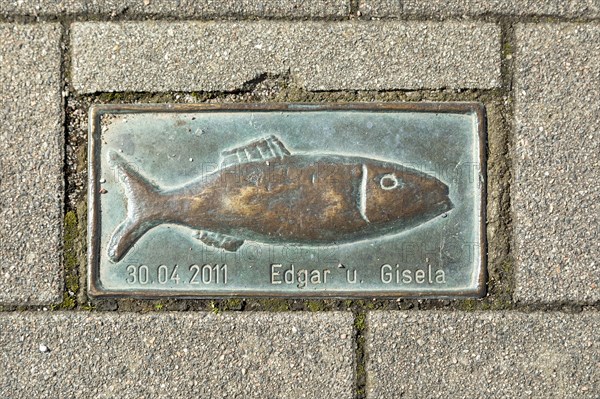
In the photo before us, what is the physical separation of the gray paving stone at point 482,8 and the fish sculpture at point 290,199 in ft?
1.70

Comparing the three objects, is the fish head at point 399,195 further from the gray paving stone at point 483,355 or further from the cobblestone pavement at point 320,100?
the gray paving stone at point 483,355

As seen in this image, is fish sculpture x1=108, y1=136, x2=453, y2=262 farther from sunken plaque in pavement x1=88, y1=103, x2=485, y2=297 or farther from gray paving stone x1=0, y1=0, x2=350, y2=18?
gray paving stone x1=0, y1=0, x2=350, y2=18

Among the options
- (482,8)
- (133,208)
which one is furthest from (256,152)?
(482,8)

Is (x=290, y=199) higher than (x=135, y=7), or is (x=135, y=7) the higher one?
(x=135, y=7)

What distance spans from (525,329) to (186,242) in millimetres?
1132

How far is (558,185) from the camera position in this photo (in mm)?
1803

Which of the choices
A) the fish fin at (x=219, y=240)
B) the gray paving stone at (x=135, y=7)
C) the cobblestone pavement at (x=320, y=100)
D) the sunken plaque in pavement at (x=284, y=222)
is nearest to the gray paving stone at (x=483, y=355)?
the cobblestone pavement at (x=320, y=100)

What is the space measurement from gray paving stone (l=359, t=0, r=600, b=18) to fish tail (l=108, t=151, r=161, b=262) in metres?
0.92

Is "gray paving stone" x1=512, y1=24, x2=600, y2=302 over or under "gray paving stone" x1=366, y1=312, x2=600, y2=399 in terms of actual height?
over

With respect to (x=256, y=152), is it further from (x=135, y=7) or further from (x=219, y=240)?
(x=135, y=7)

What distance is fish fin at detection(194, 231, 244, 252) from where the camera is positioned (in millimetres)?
1781

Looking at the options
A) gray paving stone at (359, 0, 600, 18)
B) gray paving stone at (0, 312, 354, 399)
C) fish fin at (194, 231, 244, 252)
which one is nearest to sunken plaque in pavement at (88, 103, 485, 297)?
fish fin at (194, 231, 244, 252)

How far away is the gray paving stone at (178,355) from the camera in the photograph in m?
1.79

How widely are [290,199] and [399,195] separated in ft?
1.13
